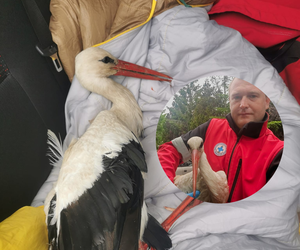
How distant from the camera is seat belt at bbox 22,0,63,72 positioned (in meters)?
0.92

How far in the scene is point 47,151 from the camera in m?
1.06

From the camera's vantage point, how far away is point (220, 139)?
0.76m

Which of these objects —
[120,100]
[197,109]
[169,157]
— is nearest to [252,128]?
[197,109]

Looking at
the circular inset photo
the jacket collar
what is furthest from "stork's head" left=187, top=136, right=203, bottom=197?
the jacket collar

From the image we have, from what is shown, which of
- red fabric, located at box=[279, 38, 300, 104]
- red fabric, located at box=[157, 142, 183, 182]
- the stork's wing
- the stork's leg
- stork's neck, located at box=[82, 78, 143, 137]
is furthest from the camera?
red fabric, located at box=[279, 38, 300, 104]

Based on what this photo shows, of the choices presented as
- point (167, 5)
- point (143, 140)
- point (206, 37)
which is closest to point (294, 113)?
point (206, 37)

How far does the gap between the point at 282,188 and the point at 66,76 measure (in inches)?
44.4

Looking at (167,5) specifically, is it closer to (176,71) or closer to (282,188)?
(176,71)

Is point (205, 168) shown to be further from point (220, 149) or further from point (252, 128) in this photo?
point (252, 128)

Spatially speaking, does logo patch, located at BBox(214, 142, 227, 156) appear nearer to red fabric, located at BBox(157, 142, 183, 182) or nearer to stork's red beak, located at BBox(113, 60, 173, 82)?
red fabric, located at BBox(157, 142, 183, 182)

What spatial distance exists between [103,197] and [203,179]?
0.35 metres

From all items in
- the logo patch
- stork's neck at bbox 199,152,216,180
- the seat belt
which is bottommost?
stork's neck at bbox 199,152,216,180

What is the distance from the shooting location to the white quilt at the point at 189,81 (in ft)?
2.95

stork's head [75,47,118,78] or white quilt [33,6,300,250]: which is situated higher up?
stork's head [75,47,118,78]
